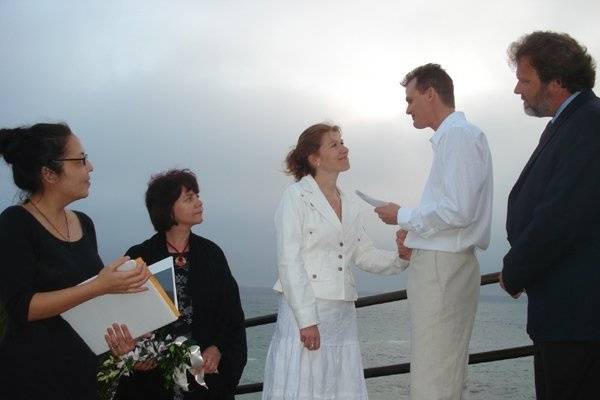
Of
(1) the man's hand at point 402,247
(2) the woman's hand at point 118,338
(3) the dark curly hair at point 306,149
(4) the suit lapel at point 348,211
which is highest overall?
(3) the dark curly hair at point 306,149

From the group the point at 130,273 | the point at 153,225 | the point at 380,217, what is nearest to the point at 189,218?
the point at 153,225

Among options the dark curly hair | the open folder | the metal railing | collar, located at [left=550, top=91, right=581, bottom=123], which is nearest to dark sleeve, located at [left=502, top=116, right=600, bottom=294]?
collar, located at [left=550, top=91, right=581, bottom=123]

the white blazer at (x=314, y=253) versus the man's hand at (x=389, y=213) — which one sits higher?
the man's hand at (x=389, y=213)

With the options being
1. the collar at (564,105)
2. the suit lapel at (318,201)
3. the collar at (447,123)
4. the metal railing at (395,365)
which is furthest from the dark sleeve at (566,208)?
the suit lapel at (318,201)

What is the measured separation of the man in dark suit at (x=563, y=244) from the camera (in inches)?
107

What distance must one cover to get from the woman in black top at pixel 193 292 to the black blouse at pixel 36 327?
114cm

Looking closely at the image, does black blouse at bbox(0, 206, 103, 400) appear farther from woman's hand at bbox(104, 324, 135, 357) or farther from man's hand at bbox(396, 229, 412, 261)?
man's hand at bbox(396, 229, 412, 261)

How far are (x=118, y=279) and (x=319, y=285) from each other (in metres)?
1.62

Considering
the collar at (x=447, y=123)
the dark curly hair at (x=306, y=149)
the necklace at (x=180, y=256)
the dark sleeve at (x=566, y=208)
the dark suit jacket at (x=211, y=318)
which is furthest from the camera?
the dark curly hair at (x=306, y=149)

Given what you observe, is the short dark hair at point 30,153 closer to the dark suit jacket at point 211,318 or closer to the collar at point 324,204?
the dark suit jacket at point 211,318

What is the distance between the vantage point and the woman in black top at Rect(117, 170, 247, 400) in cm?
413

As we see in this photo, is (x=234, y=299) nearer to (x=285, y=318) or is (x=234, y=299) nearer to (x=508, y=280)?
(x=285, y=318)

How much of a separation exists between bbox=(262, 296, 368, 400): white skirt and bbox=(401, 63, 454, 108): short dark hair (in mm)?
1347

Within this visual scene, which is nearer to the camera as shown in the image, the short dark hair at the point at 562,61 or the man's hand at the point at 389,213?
the short dark hair at the point at 562,61
